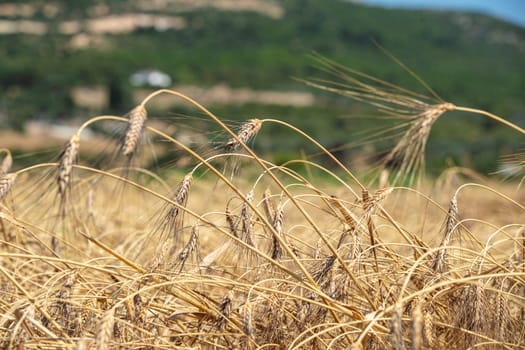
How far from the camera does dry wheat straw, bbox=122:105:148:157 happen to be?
5.93 feet

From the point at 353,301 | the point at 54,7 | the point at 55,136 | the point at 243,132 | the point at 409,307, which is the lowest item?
the point at 55,136

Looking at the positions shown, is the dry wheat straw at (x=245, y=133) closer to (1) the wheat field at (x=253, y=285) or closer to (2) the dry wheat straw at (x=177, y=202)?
(1) the wheat field at (x=253, y=285)

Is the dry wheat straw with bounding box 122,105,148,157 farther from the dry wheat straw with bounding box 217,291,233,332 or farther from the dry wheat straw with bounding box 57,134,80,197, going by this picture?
the dry wheat straw with bounding box 217,291,233,332

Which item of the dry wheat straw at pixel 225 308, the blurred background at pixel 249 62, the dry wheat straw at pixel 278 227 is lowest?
the blurred background at pixel 249 62

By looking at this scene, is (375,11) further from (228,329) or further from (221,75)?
(228,329)

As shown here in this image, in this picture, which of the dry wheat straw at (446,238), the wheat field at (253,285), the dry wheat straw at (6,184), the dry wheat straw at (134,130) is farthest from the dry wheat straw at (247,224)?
the dry wheat straw at (6,184)

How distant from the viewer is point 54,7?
51281 mm

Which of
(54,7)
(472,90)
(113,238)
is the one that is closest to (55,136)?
(54,7)

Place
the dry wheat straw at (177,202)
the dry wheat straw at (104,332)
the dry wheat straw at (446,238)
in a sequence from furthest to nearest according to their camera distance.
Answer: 1. the dry wheat straw at (446,238)
2. the dry wheat straw at (177,202)
3. the dry wheat straw at (104,332)

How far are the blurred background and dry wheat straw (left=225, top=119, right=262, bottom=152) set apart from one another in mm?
21440

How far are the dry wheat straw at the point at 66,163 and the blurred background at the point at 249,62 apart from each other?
21898mm

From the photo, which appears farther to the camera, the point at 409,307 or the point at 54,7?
the point at 54,7

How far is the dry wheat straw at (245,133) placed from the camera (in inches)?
82.2

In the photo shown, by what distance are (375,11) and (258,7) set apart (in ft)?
38.3
